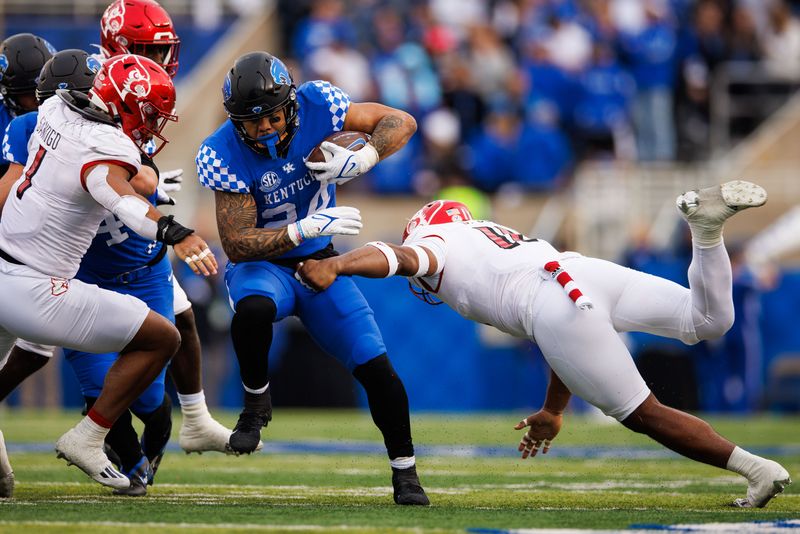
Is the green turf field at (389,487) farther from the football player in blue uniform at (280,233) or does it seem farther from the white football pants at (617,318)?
the white football pants at (617,318)

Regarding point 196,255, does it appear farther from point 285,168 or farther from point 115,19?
point 115,19

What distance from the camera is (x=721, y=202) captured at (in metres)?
5.53

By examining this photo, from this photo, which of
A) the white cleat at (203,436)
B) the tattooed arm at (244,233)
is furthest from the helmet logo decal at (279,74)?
the white cleat at (203,436)

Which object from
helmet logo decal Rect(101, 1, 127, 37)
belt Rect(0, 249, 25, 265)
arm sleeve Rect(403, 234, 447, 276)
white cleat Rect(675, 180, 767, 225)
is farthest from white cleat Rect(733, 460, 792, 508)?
helmet logo decal Rect(101, 1, 127, 37)

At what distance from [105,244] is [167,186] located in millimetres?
499

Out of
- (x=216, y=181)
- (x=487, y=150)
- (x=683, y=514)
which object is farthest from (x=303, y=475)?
(x=487, y=150)

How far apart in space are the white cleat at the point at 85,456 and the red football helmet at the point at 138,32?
6.33 feet

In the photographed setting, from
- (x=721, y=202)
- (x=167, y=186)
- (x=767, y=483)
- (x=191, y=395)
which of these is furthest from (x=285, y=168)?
(x=767, y=483)

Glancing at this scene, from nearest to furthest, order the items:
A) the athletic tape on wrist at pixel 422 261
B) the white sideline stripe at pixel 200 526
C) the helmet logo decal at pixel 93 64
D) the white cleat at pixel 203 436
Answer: the white sideline stripe at pixel 200 526
the athletic tape on wrist at pixel 422 261
the helmet logo decal at pixel 93 64
the white cleat at pixel 203 436

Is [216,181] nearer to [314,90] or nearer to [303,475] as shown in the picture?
[314,90]

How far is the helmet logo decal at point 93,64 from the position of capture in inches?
248

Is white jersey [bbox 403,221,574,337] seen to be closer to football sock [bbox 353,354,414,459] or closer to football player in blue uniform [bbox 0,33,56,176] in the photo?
football sock [bbox 353,354,414,459]

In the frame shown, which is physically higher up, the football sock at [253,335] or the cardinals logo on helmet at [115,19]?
the cardinals logo on helmet at [115,19]

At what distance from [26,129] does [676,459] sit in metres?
4.75
